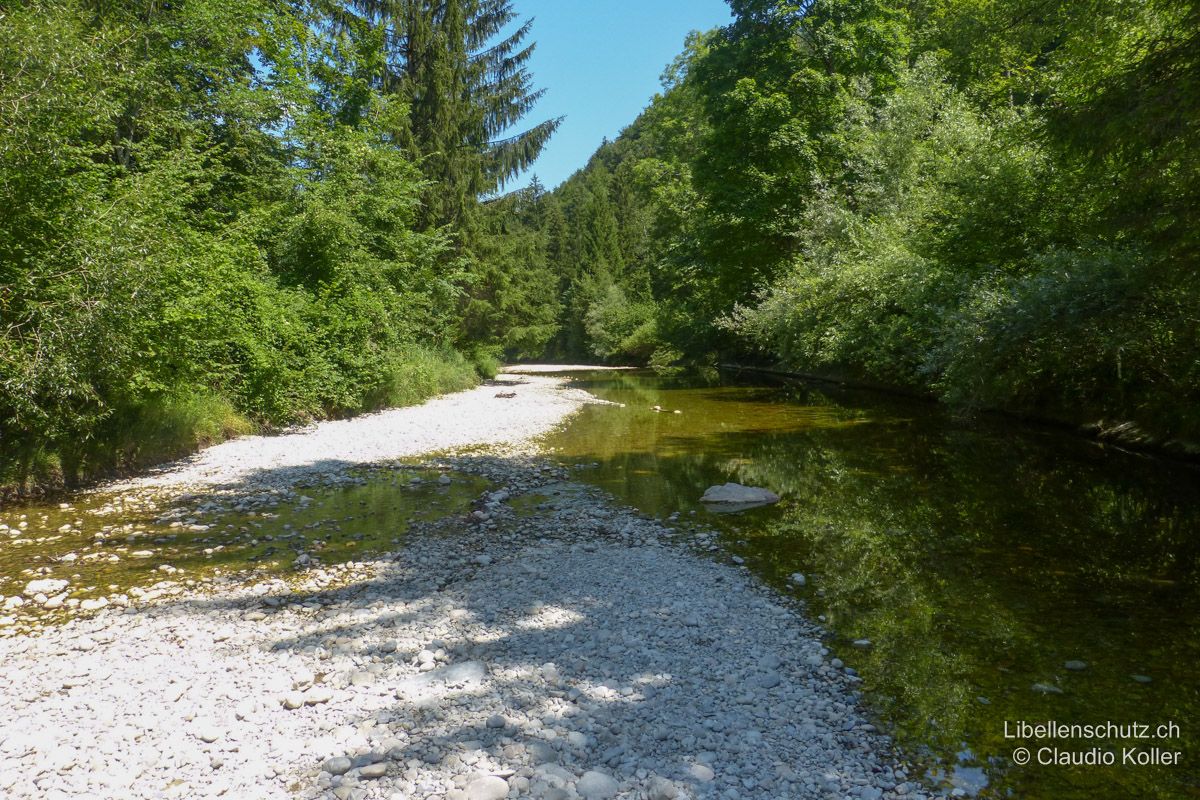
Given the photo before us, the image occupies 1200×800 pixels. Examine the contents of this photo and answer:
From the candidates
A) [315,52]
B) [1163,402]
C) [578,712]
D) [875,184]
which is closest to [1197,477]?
[1163,402]

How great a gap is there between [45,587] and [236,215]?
1320cm

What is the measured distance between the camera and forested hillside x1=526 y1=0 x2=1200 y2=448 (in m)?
8.38

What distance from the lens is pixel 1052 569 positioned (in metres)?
6.17

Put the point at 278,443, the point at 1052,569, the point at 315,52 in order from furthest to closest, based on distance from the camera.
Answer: the point at 315,52, the point at 278,443, the point at 1052,569

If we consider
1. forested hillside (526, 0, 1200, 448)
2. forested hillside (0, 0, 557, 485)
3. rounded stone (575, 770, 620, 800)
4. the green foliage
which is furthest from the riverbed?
the green foliage

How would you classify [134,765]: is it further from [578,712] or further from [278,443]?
[278,443]

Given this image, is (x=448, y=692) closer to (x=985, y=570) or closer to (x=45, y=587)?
(x=45, y=587)

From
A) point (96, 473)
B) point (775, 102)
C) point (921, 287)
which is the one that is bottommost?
point (96, 473)

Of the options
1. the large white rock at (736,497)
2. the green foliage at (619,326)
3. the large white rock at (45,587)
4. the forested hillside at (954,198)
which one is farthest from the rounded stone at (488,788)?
the green foliage at (619,326)

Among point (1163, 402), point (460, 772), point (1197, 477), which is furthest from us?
point (1163, 402)

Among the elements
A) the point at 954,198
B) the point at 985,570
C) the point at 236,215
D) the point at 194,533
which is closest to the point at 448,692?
the point at 194,533

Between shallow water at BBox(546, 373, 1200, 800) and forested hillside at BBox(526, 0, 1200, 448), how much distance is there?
2072 mm

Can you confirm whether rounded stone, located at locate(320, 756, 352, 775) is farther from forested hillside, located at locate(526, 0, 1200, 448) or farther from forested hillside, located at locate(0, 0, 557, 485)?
forested hillside, located at locate(526, 0, 1200, 448)

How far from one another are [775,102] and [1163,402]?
19457 mm
